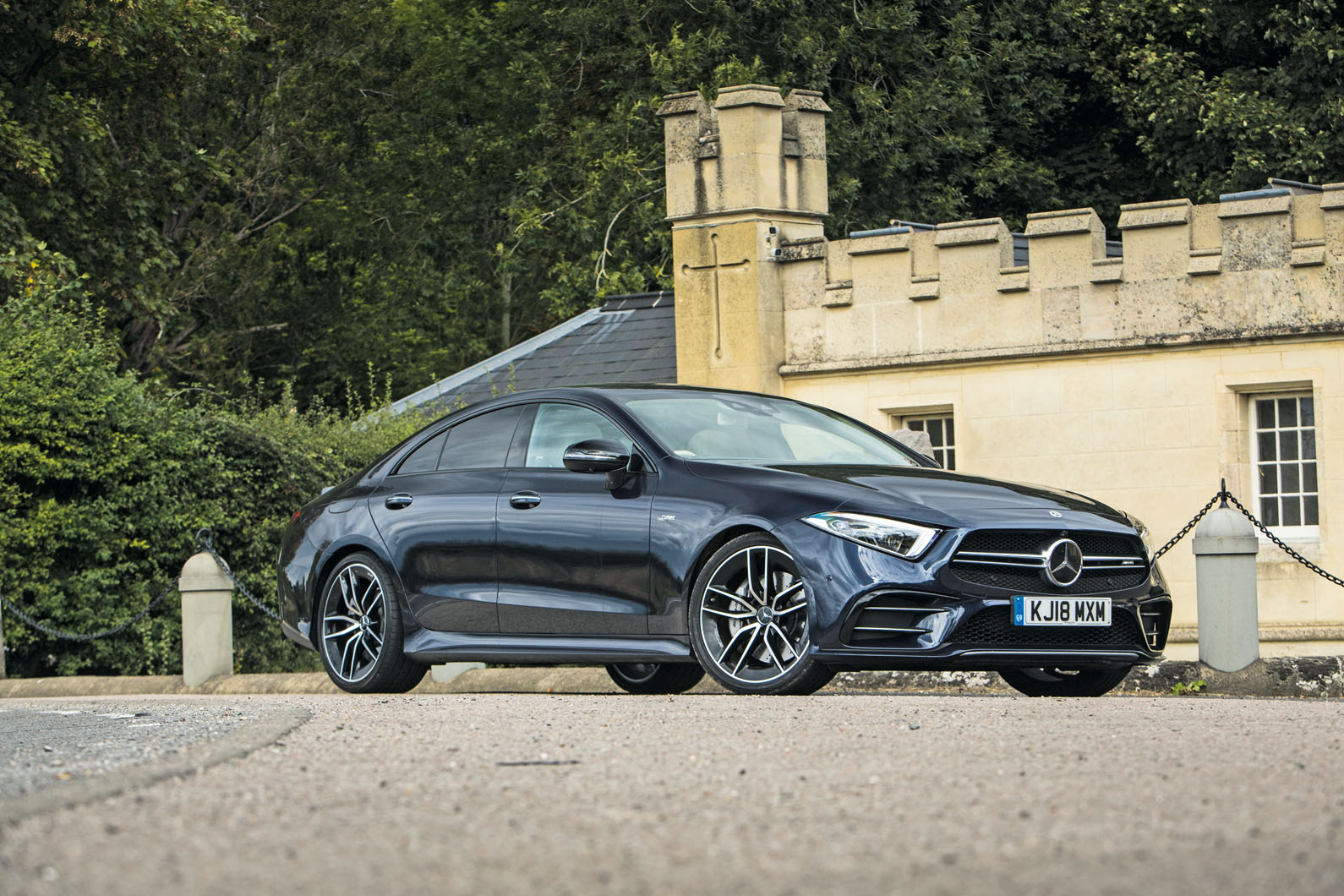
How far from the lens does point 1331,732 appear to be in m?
6.85

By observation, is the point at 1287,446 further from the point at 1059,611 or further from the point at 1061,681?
the point at 1059,611

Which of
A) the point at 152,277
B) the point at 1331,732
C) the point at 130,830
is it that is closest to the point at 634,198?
the point at 152,277

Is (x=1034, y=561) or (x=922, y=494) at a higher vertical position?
(x=922, y=494)

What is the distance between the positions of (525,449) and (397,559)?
0.90 metres

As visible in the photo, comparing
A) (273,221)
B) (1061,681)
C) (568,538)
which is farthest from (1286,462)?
(273,221)

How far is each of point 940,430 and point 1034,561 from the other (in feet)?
40.1

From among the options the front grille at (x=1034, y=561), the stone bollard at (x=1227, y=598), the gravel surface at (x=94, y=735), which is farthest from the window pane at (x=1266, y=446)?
the gravel surface at (x=94, y=735)

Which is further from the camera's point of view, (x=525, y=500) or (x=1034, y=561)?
(x=525, y=500)

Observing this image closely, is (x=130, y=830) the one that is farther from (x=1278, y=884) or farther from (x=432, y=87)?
(x=432, y=87)

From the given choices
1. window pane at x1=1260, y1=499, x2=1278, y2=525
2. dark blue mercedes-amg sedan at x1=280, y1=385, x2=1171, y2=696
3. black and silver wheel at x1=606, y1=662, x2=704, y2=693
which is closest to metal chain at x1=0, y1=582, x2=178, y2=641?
dark blue mercedes-amg sedan at x1=280, y1=385, x2=1171, y2=696

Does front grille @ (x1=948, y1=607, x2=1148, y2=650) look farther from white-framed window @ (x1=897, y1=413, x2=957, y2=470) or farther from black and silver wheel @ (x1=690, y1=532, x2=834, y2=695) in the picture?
white-framed window @ (x1=897, y1=413, x2=957, y2=470)

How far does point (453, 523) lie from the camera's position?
971cm

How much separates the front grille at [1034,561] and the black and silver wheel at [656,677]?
2407 mm

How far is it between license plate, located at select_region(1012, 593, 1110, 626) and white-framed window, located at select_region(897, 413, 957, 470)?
11.8m
